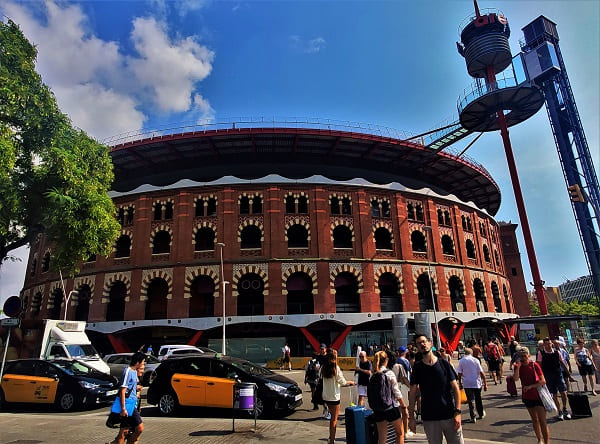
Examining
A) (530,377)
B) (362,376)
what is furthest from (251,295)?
(530,377)

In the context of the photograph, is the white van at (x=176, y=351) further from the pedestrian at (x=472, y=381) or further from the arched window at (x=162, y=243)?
the pedestrian at (x=472, y=381)

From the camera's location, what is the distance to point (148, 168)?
35312mm

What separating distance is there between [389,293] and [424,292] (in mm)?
3092

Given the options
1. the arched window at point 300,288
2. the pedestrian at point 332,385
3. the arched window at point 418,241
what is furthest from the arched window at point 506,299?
the pedestrian at point 332,385

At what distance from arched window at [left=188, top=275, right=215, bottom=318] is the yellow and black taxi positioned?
1687cm

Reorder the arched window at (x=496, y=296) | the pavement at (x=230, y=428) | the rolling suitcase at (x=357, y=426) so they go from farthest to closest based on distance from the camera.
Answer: the arched window at (x=496, y=296) → the pavement at (x=230, y=428) → the rolling suitcase at (x=357, y=426)

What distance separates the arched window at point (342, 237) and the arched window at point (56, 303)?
23.9 meters

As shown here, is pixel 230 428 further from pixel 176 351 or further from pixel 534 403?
pixel 176 351

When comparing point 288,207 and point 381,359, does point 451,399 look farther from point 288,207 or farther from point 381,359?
point 288,207

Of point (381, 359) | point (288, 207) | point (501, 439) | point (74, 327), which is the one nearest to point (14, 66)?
point (74, 327)

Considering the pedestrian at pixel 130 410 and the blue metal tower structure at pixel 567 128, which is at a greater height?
the blue metal tower structure at pixel 567 128

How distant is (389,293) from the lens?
3234cm

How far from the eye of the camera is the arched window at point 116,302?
31094mm

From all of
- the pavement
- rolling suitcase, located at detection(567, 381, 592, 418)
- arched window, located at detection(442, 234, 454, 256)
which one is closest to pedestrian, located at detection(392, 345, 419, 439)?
the pavement
